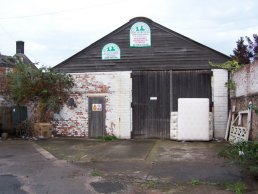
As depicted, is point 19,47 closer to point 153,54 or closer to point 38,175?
point 153,54

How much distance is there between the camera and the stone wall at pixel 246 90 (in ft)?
40.0

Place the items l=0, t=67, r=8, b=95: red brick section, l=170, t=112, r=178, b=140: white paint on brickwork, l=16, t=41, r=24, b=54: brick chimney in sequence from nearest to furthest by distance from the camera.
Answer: l=170, t=112, r=178, b=140: white paint on brickwork < l=0, t=67, r=8, b=95: red brick section < l=16, t=41, r=24, b=54: brick chimney

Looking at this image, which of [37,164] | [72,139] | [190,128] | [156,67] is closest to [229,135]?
[190,128]

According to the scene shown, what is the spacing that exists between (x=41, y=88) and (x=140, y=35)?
5205mm

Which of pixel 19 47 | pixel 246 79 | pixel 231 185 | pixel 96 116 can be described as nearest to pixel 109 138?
pixel 96 116

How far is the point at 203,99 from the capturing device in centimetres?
1512

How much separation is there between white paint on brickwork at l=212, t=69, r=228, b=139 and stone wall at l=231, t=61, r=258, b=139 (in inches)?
19.1

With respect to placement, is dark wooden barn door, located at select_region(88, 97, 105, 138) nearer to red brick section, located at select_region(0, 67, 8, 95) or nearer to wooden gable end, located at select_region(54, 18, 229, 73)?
wooden gable end, located at select_region(54, 18, 229, 73)

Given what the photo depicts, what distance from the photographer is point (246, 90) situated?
13.4 meters

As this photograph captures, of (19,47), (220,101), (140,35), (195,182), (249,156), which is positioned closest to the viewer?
(195,182)

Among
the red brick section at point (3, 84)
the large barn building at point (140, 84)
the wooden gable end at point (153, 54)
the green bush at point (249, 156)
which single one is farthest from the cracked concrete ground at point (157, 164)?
the red brick section at point (3, 84)

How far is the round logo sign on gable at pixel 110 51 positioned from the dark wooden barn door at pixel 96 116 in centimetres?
194

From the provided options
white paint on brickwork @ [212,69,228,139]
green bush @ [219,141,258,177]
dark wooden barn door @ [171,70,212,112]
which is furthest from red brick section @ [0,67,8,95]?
green bush @ [219,141,258,177]

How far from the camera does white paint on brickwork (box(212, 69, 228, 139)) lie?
15.9 m
